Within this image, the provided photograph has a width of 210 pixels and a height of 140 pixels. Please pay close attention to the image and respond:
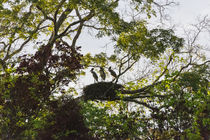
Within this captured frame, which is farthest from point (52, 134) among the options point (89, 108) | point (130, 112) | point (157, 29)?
point (157, 29)

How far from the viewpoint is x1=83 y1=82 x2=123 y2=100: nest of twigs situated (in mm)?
12047

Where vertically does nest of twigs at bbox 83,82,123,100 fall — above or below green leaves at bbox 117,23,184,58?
below

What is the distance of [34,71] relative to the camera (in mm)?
7262

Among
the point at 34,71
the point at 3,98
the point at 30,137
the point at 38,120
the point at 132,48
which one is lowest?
the point at 30,137

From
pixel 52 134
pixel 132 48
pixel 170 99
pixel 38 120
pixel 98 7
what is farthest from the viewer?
pixel 132 48

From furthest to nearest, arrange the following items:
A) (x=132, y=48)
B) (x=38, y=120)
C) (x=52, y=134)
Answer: (x=132, y=48)
(x=38, y=120)
(x=52, y=134)

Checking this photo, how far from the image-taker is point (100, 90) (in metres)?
12.1

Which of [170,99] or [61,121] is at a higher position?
[170,99]

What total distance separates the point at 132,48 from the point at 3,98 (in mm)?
7399

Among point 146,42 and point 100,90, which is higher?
point 146,42

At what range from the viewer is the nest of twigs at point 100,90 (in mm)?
12047

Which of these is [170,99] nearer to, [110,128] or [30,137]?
[110,128]

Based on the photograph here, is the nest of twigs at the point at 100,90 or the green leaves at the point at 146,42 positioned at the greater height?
the green leaves at the point at 146,42

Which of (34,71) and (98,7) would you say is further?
(98,7)
